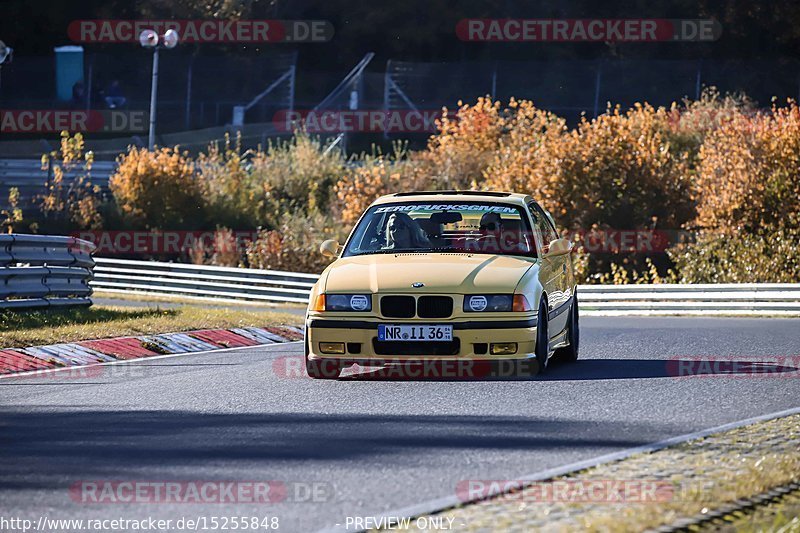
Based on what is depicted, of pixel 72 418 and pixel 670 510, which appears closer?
pixel 670 510

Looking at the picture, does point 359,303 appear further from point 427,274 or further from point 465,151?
point 465,151

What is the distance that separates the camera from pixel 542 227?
14.5 m

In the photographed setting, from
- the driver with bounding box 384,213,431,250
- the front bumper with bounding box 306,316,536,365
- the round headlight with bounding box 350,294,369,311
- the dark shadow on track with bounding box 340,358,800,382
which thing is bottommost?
the dark shadow on track with bounding box 340,358,800,382

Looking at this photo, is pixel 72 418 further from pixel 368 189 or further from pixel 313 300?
pixel 368 189

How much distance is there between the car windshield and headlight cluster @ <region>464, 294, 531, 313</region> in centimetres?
122

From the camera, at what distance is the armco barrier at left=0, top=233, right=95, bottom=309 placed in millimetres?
17078

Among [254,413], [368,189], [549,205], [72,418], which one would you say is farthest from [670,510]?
[368,189]

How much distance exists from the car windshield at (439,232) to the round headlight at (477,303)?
121 cm

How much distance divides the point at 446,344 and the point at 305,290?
20.6m

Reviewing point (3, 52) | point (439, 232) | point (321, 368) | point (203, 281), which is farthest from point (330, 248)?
point (203, 281)

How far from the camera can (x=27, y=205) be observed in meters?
45.8

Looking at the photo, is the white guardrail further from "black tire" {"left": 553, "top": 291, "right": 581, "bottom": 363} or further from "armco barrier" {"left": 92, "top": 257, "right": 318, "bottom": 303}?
"black tire" {"left": 553, "top": 291, "right": 581, "bottom": 363}

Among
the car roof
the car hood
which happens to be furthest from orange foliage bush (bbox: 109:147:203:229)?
the car hood

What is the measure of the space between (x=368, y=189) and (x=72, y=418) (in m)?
30.7
